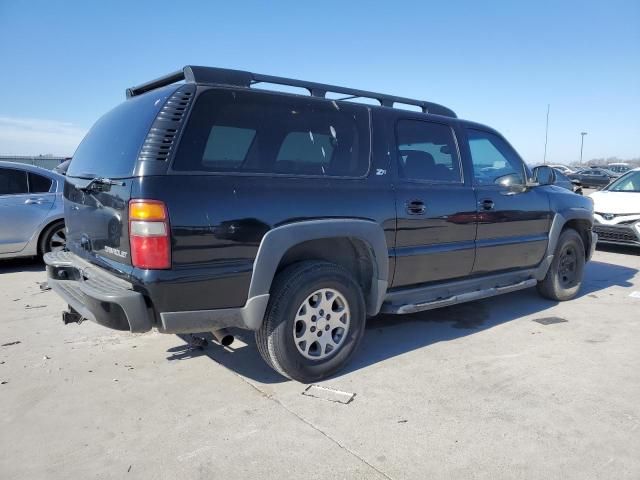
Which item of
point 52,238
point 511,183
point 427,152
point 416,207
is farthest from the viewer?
point 52,238

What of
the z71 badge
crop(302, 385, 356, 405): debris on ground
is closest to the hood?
crop(302, 385, 356, 405): debris on ground

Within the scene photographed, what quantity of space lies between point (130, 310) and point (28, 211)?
4908 millimetres

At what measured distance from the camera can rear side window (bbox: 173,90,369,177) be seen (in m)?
2.77

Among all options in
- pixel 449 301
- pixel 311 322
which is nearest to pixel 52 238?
pixel 311 322

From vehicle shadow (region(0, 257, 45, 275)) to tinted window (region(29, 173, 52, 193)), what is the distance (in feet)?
3.69

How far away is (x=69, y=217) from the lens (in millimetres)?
3492

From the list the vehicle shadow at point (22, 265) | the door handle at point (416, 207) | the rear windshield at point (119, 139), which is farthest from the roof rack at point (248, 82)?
the vehicle shadow at point (22, 265)

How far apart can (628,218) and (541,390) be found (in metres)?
6.05

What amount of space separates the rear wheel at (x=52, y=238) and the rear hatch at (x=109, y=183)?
3.62 m

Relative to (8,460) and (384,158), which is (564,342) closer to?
(384,158)

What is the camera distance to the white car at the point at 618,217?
25.6ft

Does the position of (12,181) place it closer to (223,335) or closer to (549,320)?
(223,335)

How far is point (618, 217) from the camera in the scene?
26.2 ft

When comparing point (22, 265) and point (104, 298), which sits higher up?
point (104, 298)
